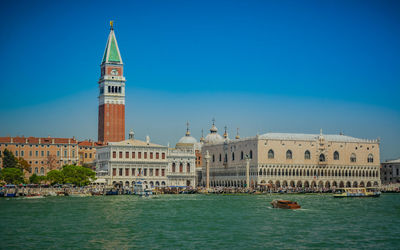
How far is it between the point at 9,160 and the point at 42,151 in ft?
42.4

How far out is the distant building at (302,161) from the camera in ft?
344

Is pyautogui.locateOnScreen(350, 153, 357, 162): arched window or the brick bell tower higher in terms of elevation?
the brick bell tower

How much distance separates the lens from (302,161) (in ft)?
351

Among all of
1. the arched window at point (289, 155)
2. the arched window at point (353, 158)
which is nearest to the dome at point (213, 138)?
the arched window at point (289, 155)

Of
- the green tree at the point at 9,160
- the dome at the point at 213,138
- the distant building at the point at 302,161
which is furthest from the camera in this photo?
the dome at the point at 213,138

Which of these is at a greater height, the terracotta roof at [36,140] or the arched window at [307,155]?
the terracotta roof at [36,140]

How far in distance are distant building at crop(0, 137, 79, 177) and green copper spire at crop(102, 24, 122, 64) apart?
19.2 meters

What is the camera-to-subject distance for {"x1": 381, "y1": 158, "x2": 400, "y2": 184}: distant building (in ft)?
413

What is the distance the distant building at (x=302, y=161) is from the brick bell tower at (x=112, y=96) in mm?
21818

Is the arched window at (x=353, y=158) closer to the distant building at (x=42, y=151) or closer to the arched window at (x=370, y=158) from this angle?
the arched window at (x=370, y=158)

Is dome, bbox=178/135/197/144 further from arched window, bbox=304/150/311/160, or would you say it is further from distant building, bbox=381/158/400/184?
distant building, bbox=381/158/400/184

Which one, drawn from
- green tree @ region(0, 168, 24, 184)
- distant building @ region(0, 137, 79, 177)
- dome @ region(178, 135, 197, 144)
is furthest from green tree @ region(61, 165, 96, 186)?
dome @ region(178, 135, 197, 144)

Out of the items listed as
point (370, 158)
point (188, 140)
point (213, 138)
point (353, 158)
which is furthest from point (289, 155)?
point (213, 138)

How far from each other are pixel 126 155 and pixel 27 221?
57.0m
